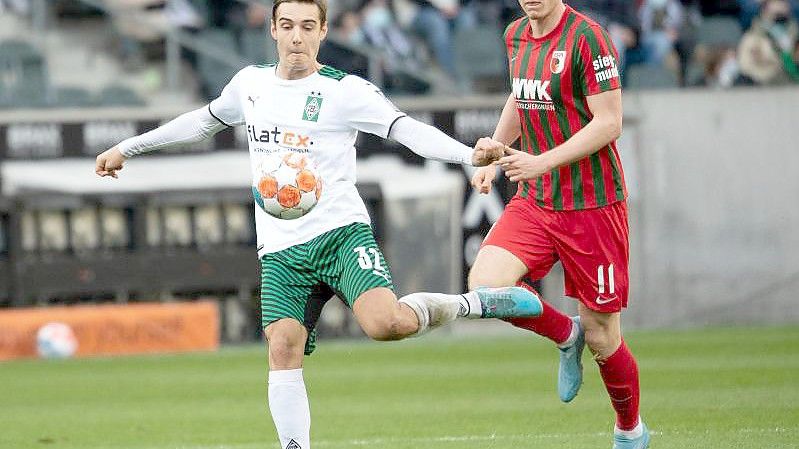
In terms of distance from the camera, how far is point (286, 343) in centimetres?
725

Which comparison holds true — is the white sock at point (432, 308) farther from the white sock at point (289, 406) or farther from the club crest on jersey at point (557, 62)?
the club crest on jersey at point (557, 62)

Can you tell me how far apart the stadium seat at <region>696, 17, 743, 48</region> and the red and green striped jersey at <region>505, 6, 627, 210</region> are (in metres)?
14.4

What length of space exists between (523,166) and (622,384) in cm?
137

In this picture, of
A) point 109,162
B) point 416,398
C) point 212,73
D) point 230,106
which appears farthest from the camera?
point 212,73

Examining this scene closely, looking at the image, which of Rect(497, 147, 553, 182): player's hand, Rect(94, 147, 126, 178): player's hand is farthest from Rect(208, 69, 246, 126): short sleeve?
Rect(497, 147, 553, 182): player's hand

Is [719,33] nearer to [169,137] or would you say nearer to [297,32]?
[169,137]

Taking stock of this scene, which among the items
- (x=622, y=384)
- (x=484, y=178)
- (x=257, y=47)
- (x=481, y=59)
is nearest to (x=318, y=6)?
(x=484, y=178)

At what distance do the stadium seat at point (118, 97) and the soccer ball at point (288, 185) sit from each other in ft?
40.7

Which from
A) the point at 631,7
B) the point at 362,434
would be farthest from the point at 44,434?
the point at 631,7

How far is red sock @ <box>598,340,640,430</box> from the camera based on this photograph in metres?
8.12

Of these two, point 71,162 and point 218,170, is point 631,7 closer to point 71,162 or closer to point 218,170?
point 218,170

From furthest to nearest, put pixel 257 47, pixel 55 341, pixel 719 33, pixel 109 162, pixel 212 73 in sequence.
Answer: pixel 719 33 → pixel 257 47 → pixel 212 73 → pixel 55 341 → pixel 109 162

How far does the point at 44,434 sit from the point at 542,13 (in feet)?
15.1

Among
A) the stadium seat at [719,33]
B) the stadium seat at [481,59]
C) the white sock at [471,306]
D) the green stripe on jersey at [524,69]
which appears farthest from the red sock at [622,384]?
the stadium seat at [719,33]
